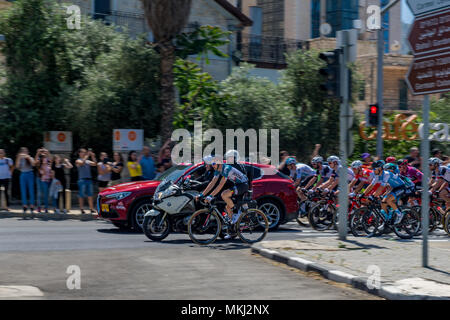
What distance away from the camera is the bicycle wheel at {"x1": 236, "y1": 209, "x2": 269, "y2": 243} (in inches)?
496

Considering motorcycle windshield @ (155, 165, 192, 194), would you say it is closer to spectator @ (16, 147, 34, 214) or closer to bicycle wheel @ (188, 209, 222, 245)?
bicycle wheel @ (188, 209, 222, 245)

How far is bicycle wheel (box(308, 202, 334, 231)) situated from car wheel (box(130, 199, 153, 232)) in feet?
13.3

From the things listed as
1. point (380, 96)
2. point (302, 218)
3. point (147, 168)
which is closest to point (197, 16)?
point (380, 96)

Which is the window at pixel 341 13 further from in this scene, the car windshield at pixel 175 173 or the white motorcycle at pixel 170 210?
the white motorcycle at pixel 170 210

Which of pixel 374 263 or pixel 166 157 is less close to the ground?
pixel 166 157

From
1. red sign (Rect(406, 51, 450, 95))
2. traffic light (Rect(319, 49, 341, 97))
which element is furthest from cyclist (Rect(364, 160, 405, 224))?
red sign (Rect(406, 51, 450, 95))

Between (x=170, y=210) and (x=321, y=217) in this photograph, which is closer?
(x=170, y=210)

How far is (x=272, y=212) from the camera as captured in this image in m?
15.2

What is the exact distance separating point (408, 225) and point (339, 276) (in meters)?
6.15

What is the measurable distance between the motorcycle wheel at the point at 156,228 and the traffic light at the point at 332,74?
4.03 metres

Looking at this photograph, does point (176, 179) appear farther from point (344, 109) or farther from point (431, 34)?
point (431, 34)

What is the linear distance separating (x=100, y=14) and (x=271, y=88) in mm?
7917
